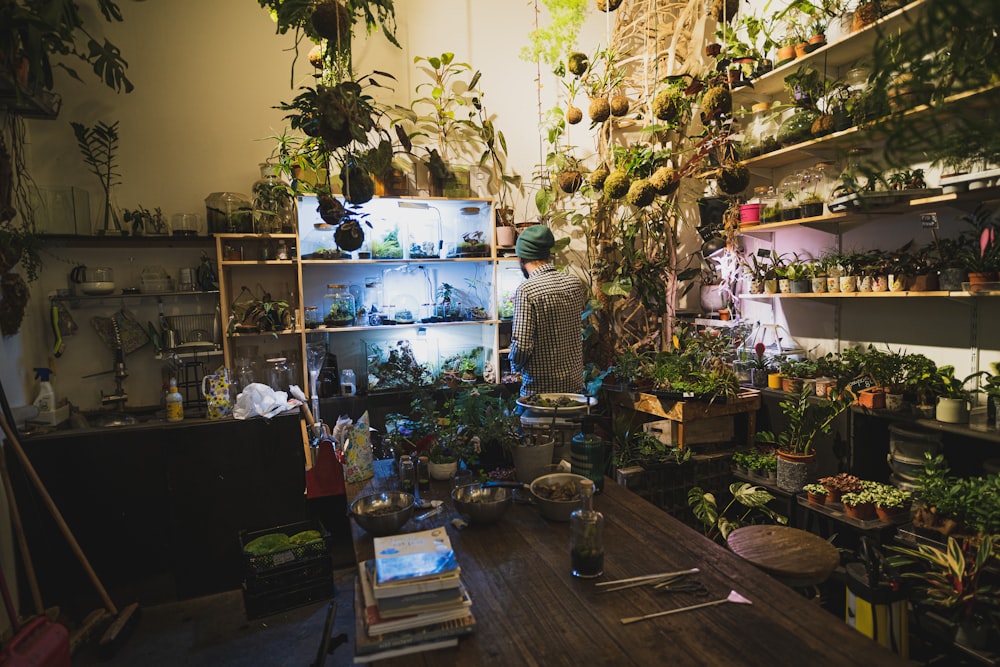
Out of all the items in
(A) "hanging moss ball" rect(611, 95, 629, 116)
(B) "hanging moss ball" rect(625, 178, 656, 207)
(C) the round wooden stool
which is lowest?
(C) the round wooden stool

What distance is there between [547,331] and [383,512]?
1918 millimetres

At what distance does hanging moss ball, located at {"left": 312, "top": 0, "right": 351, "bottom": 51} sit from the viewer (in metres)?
1.84

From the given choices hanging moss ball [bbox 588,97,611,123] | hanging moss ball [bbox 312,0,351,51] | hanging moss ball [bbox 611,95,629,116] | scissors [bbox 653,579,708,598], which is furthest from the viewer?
hanging moss ball [bbox 611,95,629,116]

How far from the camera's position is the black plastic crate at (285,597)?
9.07ft

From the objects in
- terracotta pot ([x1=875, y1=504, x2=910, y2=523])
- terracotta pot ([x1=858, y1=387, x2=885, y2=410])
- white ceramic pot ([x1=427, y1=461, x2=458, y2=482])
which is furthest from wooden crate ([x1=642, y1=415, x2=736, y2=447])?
white ceramic pot ([x1=427, y1=461, x2=458, y2=482])

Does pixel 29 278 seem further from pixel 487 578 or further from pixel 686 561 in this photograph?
pixel 686 561

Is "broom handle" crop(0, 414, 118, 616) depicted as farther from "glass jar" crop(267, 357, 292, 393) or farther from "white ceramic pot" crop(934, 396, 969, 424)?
"white ceramic pot" crop(934, 396, 969, 424)

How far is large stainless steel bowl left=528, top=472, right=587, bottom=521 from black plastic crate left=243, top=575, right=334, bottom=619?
158 centimetres

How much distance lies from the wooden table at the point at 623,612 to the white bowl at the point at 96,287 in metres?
3.06

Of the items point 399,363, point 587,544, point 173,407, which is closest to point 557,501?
point 587,544

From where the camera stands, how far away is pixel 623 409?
402cm

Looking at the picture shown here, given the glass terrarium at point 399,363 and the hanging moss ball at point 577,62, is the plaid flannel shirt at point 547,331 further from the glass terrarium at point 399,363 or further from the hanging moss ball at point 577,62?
the hanging moss ball at point 577,62

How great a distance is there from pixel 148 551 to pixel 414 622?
2.51m

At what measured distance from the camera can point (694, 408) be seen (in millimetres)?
3529
